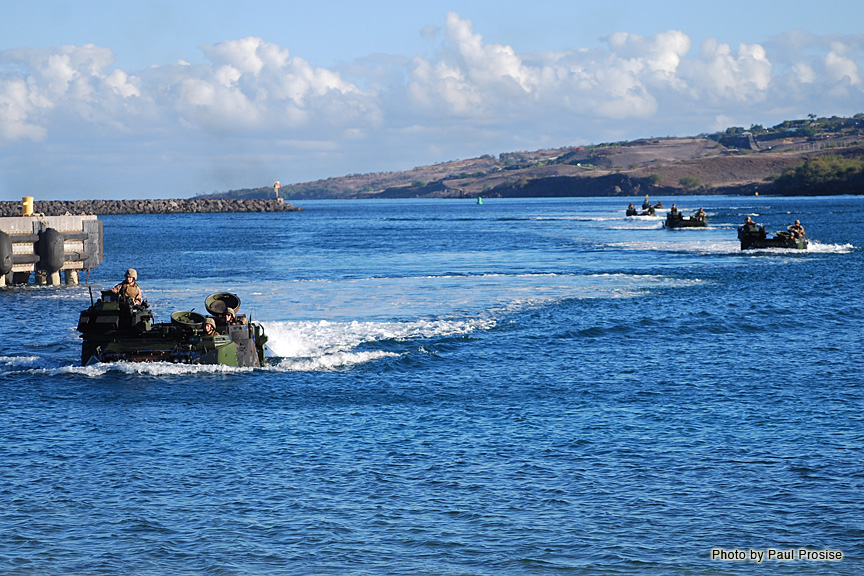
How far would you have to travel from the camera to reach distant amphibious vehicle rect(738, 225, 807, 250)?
66.0 metres

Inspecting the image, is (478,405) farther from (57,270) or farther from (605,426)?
(57,270)

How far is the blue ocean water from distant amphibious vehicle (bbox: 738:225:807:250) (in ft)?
95.9

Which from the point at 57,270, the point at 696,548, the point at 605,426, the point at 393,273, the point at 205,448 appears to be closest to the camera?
the point at 696,548

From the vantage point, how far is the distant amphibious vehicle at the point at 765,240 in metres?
66.0

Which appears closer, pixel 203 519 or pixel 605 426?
pixel 203 519

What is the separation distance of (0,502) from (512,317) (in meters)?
22.2

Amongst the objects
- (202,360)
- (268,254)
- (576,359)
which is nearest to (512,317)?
(576,359)

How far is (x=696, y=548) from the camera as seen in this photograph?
12211 mm

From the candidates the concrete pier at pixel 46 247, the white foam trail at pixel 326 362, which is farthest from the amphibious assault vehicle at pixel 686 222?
the white foam trail at pixel 326 362

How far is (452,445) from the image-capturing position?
16984 mm

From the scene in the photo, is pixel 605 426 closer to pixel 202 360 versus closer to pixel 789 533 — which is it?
pixel 789 533

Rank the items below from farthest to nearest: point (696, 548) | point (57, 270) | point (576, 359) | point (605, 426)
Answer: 1. point (57, 270)
2. point (576, 359)
3. point (605, 426)
4. point (696, 548)

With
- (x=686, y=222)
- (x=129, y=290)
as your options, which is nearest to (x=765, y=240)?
(x=686, y=222)

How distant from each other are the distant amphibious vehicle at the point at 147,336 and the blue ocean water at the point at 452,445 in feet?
1.25
